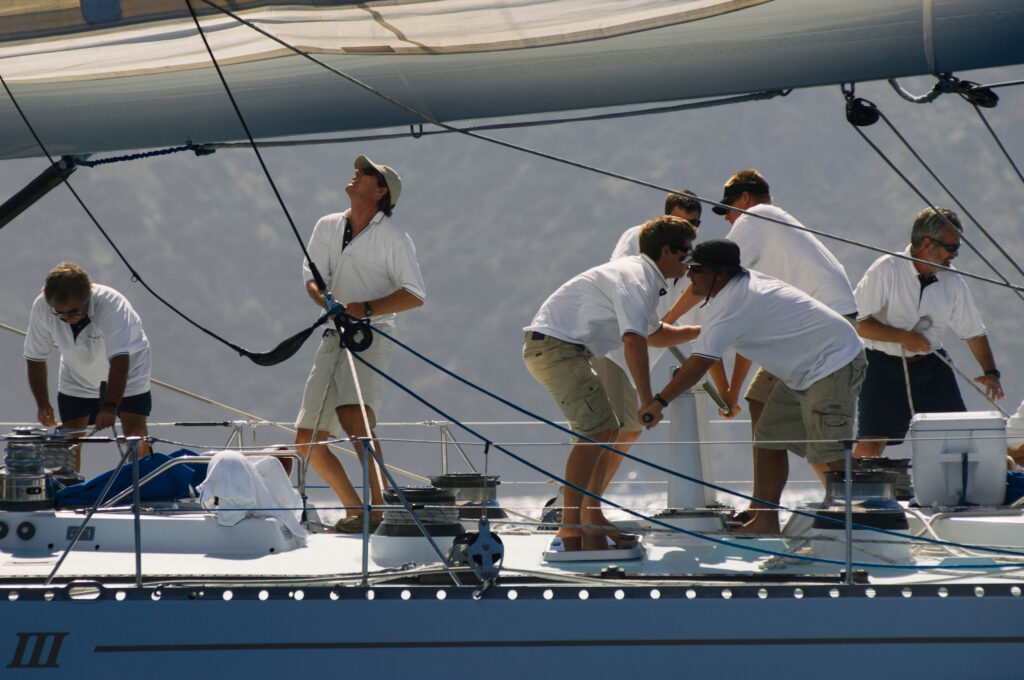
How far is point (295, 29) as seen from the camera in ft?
12.8

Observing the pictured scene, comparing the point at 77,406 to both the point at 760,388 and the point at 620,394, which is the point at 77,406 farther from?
the point at 760,388

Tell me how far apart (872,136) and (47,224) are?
32.7 ft

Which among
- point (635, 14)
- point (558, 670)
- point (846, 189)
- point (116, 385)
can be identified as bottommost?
point (558, 670)

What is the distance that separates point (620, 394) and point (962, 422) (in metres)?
1.11

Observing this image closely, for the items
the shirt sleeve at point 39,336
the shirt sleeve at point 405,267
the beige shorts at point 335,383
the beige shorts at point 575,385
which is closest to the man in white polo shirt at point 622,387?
the beige shorts at point 575,385

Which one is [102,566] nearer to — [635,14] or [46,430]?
[46,430]

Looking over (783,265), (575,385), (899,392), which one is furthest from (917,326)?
(575,385)

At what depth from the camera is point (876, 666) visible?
3.07 m

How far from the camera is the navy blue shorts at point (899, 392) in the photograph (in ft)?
17.4

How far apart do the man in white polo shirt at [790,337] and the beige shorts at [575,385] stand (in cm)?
31

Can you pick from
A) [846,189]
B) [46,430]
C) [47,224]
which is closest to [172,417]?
[47,224]

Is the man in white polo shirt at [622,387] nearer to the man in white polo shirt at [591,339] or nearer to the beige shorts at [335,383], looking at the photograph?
the man in white polo shirt at [591,339]

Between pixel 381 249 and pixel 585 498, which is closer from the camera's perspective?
pixel 585 498

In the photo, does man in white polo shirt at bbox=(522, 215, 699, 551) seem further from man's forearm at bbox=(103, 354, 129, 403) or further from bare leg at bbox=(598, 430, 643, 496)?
man's forearm at bbox=(103, 354, 129, 403)
